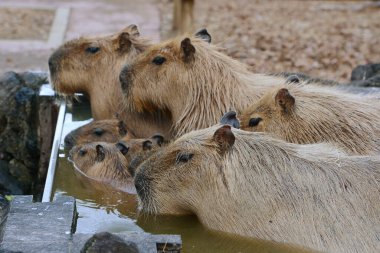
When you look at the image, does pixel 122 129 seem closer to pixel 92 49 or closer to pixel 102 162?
pixel 102 162

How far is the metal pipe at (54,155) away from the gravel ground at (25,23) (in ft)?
18.3

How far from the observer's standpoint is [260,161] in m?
5.32

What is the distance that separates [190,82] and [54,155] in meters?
1.28

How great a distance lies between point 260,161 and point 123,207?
3.94 feet

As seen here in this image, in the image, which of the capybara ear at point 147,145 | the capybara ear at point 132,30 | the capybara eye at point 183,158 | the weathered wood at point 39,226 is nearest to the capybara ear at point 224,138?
the capybara eye at point 183,158

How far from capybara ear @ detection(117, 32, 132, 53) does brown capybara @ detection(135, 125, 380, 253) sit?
205 centimetres

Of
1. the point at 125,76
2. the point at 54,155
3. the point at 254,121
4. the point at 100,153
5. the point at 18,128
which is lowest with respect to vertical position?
the point at 18,128

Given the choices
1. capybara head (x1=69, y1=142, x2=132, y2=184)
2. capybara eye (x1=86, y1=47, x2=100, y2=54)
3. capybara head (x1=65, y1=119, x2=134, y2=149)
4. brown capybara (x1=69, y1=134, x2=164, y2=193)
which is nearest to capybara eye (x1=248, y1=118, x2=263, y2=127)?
brown capybara (x1=69, y1=134, x2=164, y2=193)

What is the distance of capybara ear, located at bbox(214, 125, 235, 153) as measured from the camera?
5324 mm

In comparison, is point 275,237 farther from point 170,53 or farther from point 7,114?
point 7,114

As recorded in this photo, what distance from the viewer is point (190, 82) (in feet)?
22.0

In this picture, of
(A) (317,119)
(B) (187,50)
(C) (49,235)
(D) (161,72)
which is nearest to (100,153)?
(D) (161,72)

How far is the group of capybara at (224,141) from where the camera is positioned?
512 cm

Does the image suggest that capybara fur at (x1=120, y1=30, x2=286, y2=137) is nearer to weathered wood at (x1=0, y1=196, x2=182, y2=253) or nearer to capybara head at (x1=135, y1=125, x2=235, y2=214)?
capybara head at (x1=135, y1=125, x2=235, y2=214)
